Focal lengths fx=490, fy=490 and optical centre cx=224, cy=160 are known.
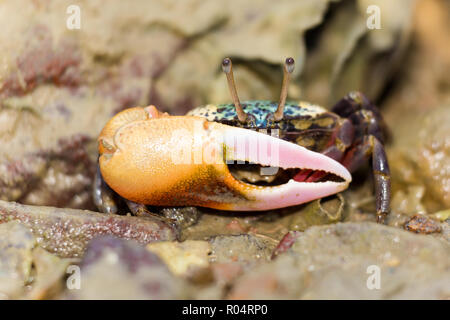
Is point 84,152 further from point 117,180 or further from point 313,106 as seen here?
point 313,106

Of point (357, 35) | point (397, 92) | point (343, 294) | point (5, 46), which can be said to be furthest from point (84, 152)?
point (397, 92)

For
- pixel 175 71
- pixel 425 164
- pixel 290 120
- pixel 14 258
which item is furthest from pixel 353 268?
pixel 175 71

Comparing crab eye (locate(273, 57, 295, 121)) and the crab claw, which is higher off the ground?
crab eye (locate(273, 57, 295, 121))

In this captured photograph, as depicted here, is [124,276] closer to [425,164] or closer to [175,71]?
[175,71]

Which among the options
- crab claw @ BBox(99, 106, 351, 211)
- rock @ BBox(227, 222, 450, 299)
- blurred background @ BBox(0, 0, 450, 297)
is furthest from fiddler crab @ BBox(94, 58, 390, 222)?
rock @ BBox(227, 222, 450, 299)

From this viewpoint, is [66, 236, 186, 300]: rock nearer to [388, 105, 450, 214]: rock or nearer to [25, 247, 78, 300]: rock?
[25, 247, 78, 300]: rock

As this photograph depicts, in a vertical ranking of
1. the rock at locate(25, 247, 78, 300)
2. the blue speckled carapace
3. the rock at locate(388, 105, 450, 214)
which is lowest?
the rock at locate(25, 247, 78, 300)
